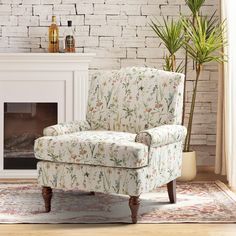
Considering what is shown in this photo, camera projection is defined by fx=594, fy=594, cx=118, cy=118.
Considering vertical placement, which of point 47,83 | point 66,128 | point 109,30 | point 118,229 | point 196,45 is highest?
Result: point 109,30

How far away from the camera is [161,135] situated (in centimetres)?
380

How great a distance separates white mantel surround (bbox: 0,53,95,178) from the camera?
5.20 meters

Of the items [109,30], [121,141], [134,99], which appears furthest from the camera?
[109,30]

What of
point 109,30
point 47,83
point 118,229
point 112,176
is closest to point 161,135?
point 112,176

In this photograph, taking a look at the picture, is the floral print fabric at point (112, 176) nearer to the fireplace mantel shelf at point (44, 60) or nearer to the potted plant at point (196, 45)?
the potted plant at point (196, 45)

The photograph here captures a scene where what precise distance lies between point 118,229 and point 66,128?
1.01 m

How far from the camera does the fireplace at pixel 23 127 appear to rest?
5312mm

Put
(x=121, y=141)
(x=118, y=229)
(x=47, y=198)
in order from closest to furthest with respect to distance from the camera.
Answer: (x=118, y=229) → (x=121, y=141) → (x=47, y=198)

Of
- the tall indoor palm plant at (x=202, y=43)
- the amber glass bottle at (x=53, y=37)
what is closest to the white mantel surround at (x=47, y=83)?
the amber glass bottle at (x=53, y=37)

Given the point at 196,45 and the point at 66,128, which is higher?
the point at 196,45

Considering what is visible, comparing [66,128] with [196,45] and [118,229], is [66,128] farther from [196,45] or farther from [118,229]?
[196,45]

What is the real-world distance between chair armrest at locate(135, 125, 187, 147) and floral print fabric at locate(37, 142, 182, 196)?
5 cm

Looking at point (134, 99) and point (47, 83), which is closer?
point (134, 99)

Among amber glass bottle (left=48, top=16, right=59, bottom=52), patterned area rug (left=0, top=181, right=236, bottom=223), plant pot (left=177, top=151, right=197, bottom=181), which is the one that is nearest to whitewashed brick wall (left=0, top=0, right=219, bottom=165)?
amber glass bottle (left=48, top=16, right=59, bottom=52)
